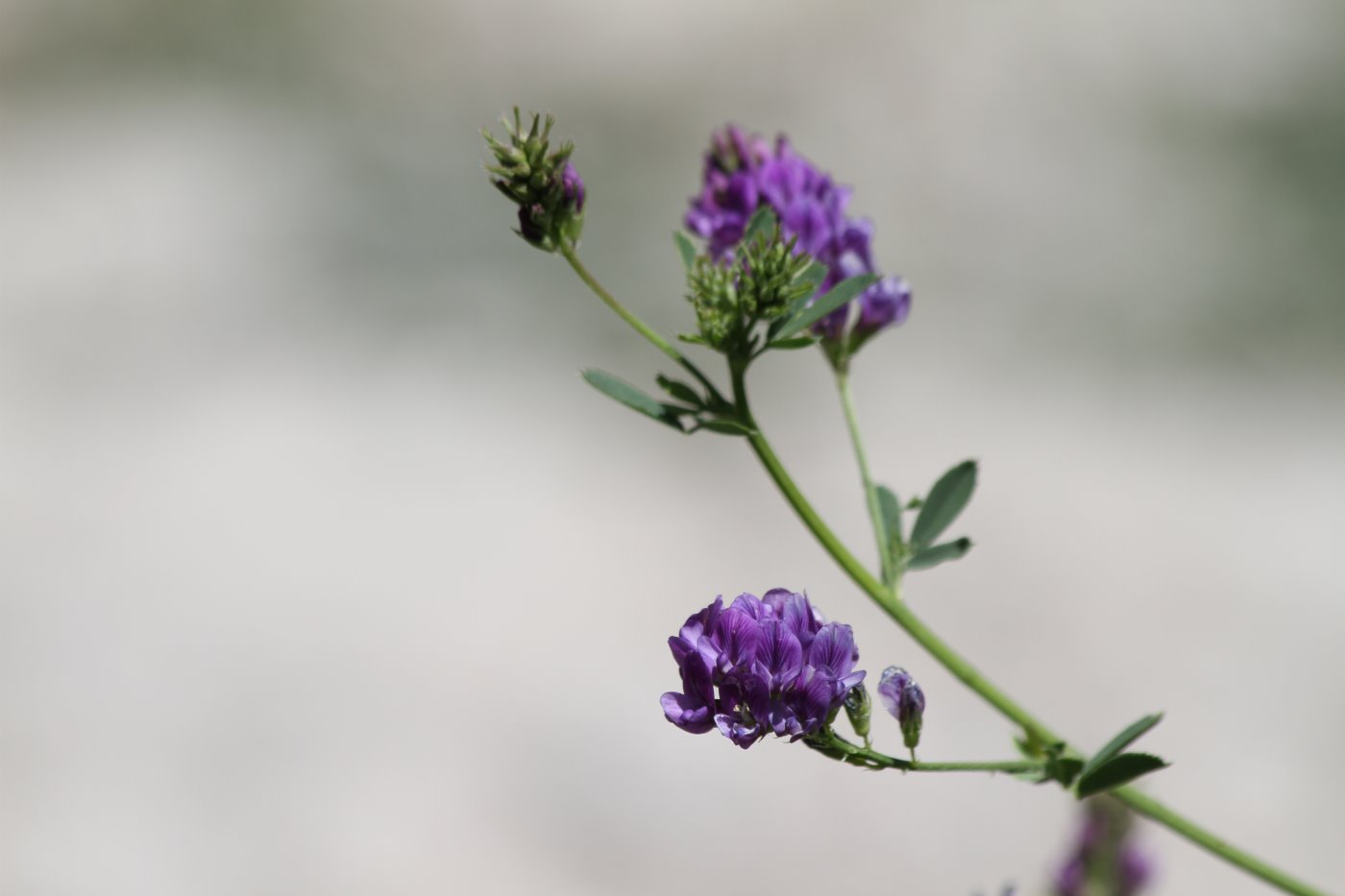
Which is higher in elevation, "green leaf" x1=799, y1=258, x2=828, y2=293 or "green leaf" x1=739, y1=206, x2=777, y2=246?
"green leaf" x1=739, y1=206, x2=777, y2=246

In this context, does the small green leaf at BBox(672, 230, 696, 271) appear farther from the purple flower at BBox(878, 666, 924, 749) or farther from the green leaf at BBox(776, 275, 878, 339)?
the purple flower at BBox(878, 666, 924, 749)

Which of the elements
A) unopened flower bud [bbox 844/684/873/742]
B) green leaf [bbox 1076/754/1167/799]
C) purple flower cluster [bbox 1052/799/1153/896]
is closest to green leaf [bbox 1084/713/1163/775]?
green leaf [bbox 1076/754/1167/799]

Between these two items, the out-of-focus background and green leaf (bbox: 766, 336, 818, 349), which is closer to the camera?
green leaf (bbox: 766, 336, 818, 349)

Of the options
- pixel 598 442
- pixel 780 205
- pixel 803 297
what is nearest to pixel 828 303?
pixel 803 297

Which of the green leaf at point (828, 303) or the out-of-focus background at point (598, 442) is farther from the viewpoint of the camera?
the out-of-focus background at point (598, 442)

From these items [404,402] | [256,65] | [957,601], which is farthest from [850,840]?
[256,65]

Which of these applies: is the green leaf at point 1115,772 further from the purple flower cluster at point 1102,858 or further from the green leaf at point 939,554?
the purple flower cluster at point 1102,858

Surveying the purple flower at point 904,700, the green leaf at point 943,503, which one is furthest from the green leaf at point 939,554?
the purple flower at point 904,700
